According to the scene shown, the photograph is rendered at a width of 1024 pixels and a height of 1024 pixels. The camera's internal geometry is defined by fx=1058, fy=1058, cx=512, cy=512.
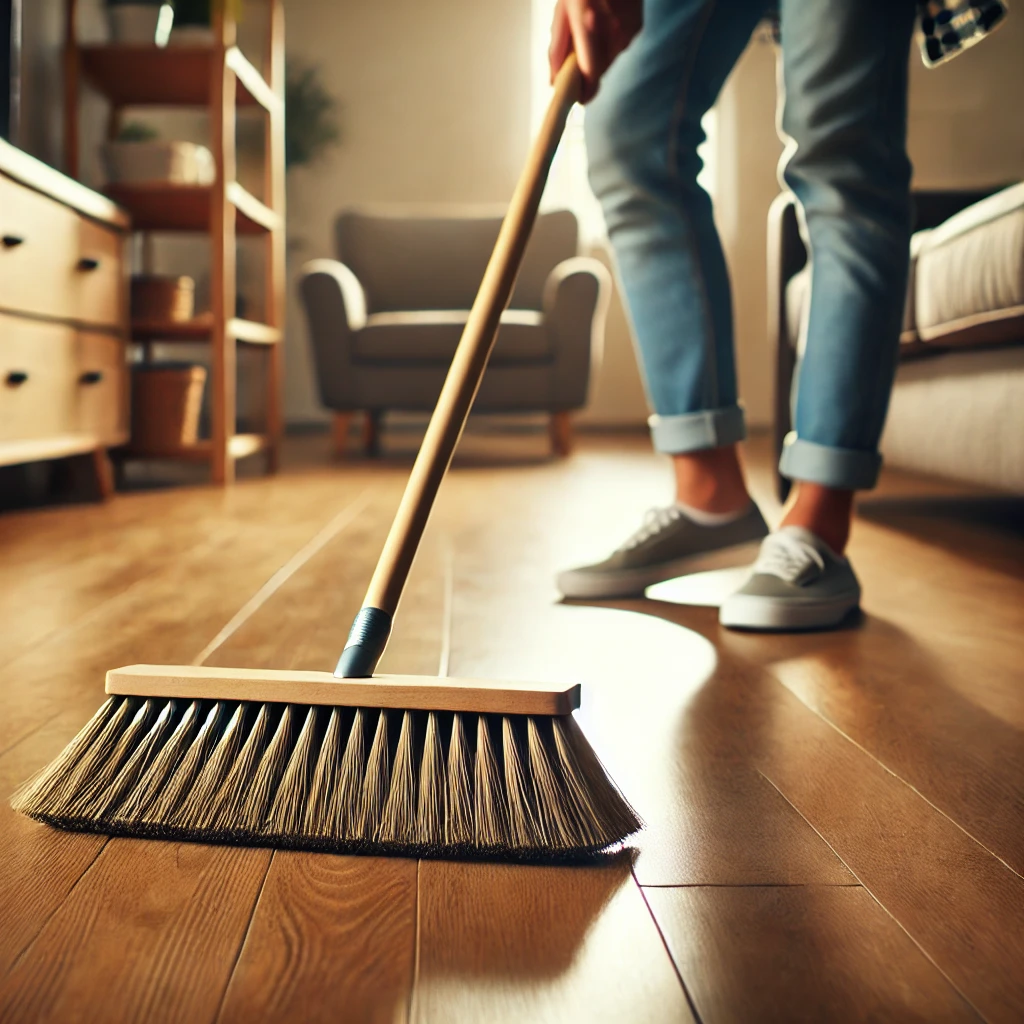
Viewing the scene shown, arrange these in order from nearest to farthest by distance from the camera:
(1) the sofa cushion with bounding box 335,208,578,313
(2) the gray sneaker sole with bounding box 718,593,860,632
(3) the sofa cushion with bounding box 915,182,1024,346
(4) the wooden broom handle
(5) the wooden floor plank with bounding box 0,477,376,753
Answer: (4) the wooden broom handle → (5) the wooden floor plank with bounding box 0,477,376,753 → (2) the gray sneaker sole with bounding box 718,593,860,632 → (3) the sofa cushion with bounding box 915,182,1024,346 → (1) the sofa cushion with bounding box 335,208,578,313

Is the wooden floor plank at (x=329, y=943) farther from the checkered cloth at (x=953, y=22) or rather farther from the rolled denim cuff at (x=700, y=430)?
the checkered cloth at (x=953, y=22)

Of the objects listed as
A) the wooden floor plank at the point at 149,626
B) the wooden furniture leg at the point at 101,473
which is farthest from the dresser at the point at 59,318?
the wooden floor plank at the point at 149,626

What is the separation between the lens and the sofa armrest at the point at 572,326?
344 cm

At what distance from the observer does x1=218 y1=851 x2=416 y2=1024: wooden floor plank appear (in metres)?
0.38

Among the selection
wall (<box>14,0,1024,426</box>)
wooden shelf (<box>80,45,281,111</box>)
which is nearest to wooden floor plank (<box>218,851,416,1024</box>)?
wooden shelf (<box>80,45,281,111</box>)

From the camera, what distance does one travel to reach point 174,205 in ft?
8.37

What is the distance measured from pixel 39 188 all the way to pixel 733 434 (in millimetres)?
1302

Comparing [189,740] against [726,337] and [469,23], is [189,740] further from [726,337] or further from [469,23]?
[469,23]

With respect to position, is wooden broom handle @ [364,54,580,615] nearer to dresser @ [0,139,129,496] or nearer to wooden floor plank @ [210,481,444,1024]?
wooden floor plank @ [210,481,444,1024]

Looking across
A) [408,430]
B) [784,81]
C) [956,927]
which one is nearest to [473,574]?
[784,81]

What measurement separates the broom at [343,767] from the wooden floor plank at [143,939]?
0.08ft

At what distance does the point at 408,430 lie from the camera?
5211 millimetres

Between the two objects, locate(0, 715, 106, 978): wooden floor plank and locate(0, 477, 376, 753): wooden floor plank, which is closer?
locate(0, 715, 106, 978): wooden floor plank

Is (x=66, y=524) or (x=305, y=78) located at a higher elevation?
(x=305, y=78)
